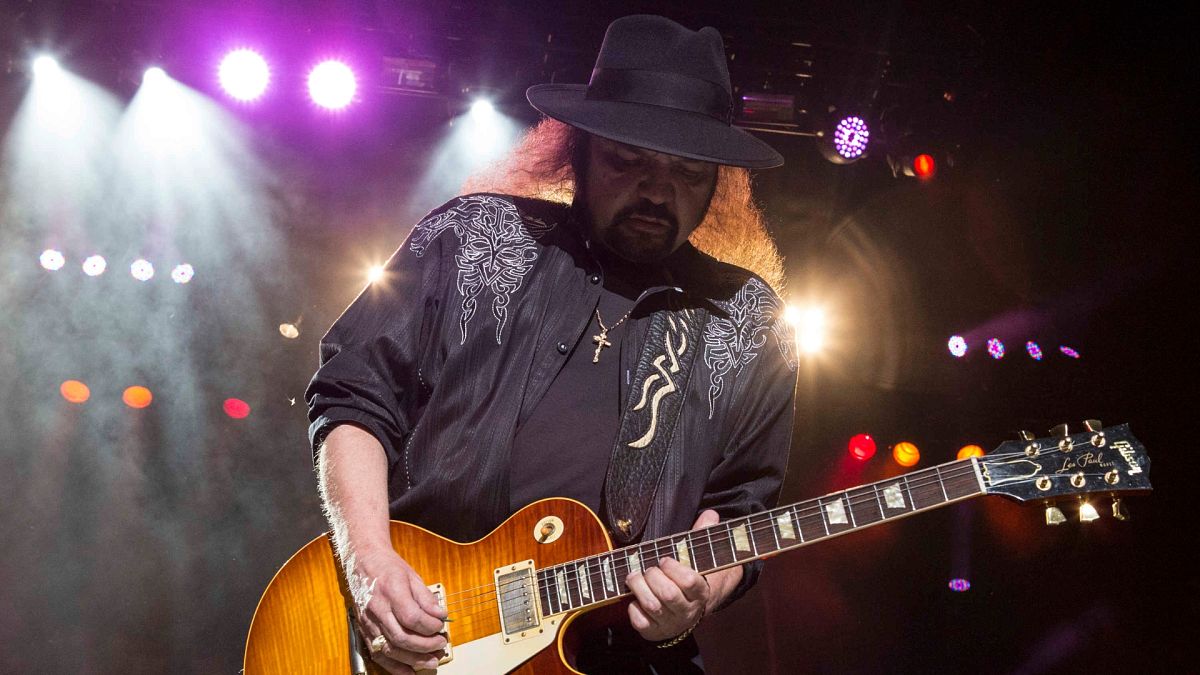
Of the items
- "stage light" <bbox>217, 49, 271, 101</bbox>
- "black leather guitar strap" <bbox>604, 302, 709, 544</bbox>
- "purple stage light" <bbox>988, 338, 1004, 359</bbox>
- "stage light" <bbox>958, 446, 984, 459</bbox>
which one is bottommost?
"black leather guitar strap" <bbox>604, 302, 709, 544</bbox>

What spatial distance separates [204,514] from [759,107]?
509 centimetres

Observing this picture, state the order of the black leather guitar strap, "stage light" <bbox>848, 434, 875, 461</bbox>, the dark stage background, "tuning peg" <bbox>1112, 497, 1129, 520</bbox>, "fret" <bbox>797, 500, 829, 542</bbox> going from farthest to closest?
"stage light" <bbox>848, 434, 875, 461</bbox> < the dark stage background < the black leather guitar strap < "fret" <bbox>797, 500, 829, 542</bbox> < "tuning peg" <bbox>1112, 497, 1129, 520</bbox>

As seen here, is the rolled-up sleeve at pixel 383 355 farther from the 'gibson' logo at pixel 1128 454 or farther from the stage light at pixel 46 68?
the stage light at pixel 46 68

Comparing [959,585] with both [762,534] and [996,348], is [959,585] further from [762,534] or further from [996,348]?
[762,534]

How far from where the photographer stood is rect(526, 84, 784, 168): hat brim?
8.02 feet

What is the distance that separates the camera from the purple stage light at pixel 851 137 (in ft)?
20.0

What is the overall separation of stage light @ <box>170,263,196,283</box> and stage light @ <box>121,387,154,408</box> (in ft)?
2.82

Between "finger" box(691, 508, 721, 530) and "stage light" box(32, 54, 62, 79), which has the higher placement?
"stage light" box(32, 54, 62, 79)

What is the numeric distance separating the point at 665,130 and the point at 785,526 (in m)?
1.23

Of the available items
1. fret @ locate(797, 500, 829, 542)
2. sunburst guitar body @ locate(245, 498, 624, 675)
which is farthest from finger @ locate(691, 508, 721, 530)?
sunburst guitar body @ locate(245, 498, 624, 675)

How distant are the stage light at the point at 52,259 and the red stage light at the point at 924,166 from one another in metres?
6.45

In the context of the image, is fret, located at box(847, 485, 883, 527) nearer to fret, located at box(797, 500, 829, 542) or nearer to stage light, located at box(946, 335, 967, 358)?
fret, located at box(797, 500, 829, 542)

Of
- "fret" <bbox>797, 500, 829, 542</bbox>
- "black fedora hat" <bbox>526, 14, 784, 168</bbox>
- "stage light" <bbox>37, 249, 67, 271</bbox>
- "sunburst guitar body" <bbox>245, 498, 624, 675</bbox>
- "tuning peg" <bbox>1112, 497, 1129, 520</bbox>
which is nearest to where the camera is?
"tuning peg" <bbox>1112, 497, 1129, 520</bbox>

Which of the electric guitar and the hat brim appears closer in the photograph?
the electric guitar
